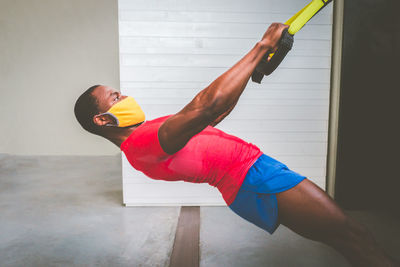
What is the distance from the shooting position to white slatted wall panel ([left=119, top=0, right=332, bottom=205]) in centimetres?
310

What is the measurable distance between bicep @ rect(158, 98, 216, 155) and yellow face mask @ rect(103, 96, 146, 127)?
337 mm

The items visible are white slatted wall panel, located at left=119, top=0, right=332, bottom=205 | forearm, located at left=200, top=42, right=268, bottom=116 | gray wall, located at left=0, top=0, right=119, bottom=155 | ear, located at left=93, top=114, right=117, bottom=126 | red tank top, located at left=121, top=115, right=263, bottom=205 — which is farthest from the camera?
gray wall, located at left=0, top=0, right=119, bottom=155

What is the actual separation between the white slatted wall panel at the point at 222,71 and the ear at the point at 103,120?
186 cm

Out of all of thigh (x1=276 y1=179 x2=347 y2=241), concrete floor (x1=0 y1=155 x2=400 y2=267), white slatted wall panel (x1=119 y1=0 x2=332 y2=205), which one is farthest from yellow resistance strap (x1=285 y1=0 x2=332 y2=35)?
white slatted wall panel (x1=119 y1=0 x2=332 y2=205)

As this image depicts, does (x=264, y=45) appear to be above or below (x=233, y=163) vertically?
above

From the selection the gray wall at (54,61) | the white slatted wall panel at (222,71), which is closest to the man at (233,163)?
the white slatted wall panel at (222,71)

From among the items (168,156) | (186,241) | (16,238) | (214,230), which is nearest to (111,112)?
(168,156)

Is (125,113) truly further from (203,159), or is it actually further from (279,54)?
(279,54)

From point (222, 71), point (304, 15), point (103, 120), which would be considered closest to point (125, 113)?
point (103, 120)

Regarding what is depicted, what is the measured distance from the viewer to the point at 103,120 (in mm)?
1327

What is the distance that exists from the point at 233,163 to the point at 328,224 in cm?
43

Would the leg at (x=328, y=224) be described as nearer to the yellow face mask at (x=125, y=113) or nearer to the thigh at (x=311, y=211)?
the thigh at (x=311, y=211)

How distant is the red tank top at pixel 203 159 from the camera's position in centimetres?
118

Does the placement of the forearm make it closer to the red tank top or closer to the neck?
the red tank top
